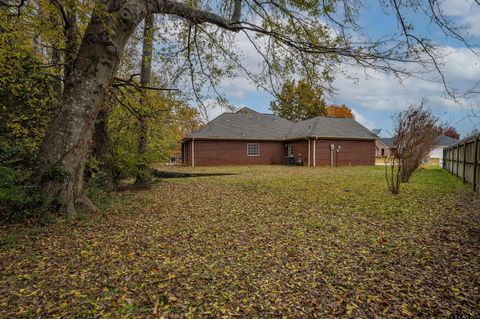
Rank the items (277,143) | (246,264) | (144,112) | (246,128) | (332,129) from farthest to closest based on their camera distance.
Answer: (277,143)
(246,128)
(332,129)
(144,112)
(246,264)

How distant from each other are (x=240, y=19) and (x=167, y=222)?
4597 millimetres

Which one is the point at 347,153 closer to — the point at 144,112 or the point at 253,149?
the point at 253,149

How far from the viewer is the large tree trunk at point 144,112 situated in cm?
721

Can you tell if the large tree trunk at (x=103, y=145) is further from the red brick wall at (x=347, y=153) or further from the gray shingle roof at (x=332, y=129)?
the red brick wall at (x=347, y=153)

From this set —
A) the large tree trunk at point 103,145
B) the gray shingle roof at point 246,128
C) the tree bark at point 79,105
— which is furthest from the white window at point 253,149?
the tree bark at point 79,105

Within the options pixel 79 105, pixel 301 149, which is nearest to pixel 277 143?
pixel 301 149

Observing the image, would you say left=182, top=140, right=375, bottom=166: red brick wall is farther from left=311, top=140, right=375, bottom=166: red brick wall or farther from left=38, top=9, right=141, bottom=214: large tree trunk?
left=38, top=9, right=141, bottom=214: large tree trunk

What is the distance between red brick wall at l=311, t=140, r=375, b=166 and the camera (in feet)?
72.9

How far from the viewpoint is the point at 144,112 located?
24.5 feet

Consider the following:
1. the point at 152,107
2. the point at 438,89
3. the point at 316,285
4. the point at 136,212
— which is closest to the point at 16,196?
the point at 136,212

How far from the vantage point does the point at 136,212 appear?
5.71 m

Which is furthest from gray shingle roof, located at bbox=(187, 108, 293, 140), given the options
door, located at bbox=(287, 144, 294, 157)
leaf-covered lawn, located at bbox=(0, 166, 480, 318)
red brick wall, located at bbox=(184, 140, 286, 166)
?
leaf-covered lawn, located at bbox=(0, 166, 480, 318)

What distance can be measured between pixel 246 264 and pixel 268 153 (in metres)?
21.3

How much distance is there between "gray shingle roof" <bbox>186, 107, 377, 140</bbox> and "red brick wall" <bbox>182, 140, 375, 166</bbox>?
53cm
